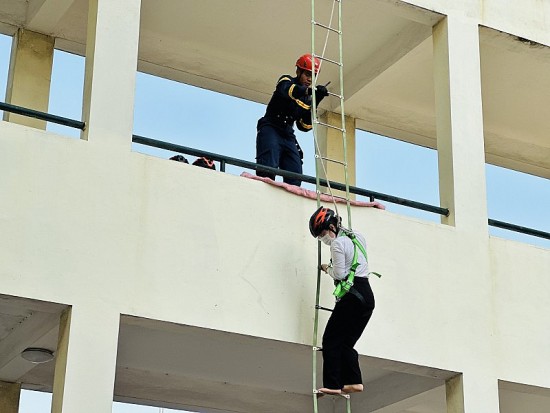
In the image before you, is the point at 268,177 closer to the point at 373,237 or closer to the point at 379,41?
the point at 373,237

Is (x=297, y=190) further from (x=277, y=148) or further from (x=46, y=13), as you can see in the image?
(x=46, y=13)

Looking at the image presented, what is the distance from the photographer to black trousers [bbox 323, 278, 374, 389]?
9.55m

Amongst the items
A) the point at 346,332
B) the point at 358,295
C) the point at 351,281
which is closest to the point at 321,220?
the point at 351,281

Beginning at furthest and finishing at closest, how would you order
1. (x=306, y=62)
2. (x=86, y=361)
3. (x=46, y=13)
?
(x=46, y=13)
(x=306, y=62)
(x=86, y=361)

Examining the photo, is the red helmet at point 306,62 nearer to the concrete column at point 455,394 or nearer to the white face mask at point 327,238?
the white face mask at point 327,238

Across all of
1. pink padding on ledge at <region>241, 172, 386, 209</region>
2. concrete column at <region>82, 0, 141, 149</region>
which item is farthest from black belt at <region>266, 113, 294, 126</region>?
concrete column at <region>82, 0, 141, 149</region>

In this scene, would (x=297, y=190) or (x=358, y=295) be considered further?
(x=297, y=190)

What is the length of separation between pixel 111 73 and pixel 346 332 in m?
2.87

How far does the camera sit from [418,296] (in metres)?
10.5

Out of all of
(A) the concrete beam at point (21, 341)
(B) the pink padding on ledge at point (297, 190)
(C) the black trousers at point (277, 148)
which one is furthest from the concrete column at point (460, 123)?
(A) the concrete beam at point (21, 341)

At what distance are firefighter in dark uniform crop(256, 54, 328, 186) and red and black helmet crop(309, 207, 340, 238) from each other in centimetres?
126

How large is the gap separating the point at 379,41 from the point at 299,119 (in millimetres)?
1878

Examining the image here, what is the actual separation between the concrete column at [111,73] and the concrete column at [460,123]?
326cm

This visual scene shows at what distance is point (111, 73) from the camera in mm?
9758
